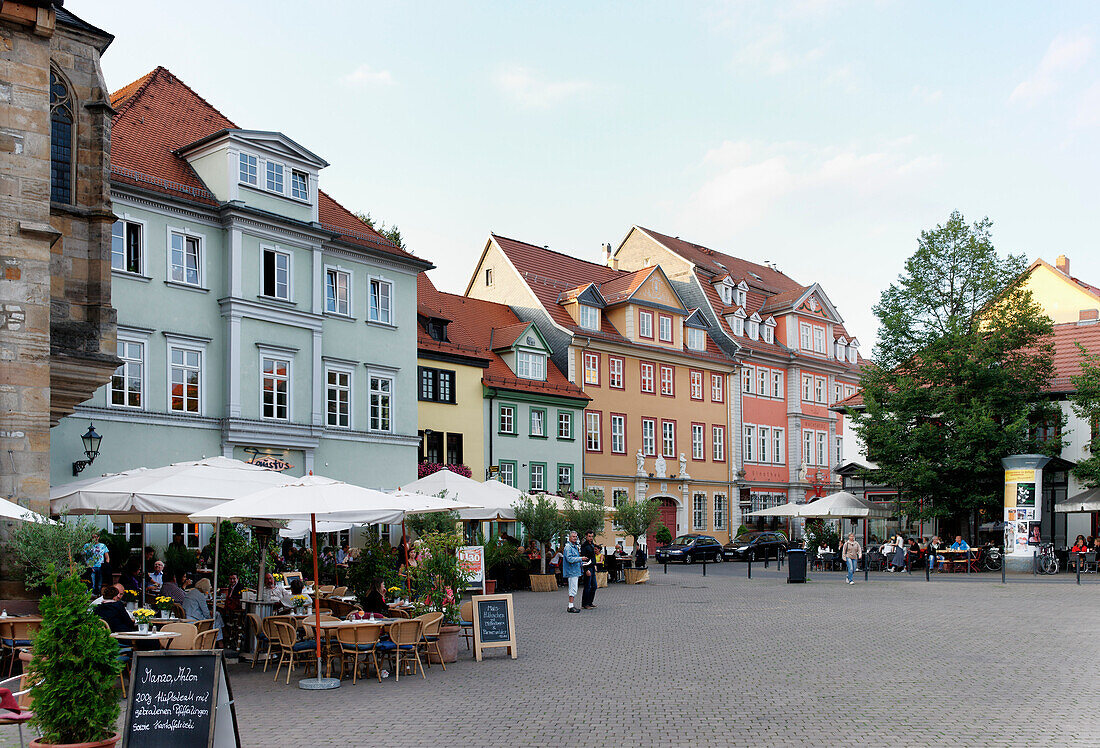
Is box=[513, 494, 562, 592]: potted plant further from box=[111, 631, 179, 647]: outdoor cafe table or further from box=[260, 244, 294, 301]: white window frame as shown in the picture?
box=[111, 631, 179, 647]: outdoor cafe table

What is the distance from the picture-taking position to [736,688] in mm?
12047

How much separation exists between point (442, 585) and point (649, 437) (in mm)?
37863

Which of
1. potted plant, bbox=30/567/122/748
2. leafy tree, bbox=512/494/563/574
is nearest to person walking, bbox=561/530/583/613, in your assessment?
leafy tree, bbox=512/494/563/574

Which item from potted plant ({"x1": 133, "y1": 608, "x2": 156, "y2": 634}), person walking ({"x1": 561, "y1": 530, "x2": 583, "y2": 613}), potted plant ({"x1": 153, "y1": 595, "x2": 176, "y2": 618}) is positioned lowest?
person walking ({"x1": 561, "y1": 530, "x2": 583, "y2": 613})

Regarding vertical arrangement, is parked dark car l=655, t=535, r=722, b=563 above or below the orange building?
below

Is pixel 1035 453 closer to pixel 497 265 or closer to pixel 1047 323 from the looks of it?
pixel 1047 323

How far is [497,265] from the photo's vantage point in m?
52.4

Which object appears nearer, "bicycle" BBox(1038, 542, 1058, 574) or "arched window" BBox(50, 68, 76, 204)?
"arched window" BBox(50, 68, 76, 204)

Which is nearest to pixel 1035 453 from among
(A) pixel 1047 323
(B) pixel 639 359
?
(A) pixel 1047 323

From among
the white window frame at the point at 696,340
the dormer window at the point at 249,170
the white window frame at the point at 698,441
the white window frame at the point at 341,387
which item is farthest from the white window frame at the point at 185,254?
the white window frame at the point at 698,441

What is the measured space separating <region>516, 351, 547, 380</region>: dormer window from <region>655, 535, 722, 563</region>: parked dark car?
935 cm

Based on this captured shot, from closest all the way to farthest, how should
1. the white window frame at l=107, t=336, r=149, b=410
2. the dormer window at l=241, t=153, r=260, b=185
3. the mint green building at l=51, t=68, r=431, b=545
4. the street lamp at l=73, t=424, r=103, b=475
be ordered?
1. the street lamp at l=73, t=424, r=103, b=475
2. the white window frame at l=107, t=336, r=149, b=410
3. the mint green building at l=51, t=68, r=431, b=545
4. the dormer window at l=241, t=153, r=260, b=185

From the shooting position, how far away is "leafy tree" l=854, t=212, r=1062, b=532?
37625 millimetres

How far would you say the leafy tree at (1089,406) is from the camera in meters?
36.0
